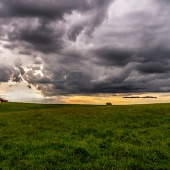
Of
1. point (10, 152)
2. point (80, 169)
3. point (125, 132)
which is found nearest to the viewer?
point (80, 169)

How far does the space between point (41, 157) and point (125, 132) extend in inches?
421

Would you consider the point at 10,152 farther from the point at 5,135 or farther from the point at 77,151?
the point at 5,135

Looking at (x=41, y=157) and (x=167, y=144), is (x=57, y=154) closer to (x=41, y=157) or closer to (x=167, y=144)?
(x=41, y=157)

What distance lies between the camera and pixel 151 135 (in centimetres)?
2042

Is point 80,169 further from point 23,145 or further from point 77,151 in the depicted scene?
point 23,145

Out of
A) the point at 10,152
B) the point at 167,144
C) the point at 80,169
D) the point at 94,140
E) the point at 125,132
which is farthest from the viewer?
the point at 125,132

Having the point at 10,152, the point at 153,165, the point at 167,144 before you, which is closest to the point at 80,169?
the point at 153,165

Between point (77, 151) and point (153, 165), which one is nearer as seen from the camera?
point (153, 165)

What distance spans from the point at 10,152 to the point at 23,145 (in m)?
1.87

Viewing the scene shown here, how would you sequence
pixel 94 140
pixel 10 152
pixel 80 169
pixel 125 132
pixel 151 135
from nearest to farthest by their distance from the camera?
1. pixel 80 169
2. pixel 10 152
3. pixel 94 140
4. pixel 151 135
5. pixel 125 132

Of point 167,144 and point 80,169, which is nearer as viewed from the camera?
point 80,169

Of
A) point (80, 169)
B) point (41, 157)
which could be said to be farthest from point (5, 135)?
point (80, 169)

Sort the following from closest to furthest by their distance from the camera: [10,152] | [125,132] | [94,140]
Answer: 1. [10,152]
2. [94,140]
3. [125,132]

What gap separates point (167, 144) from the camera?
17.3 meters
